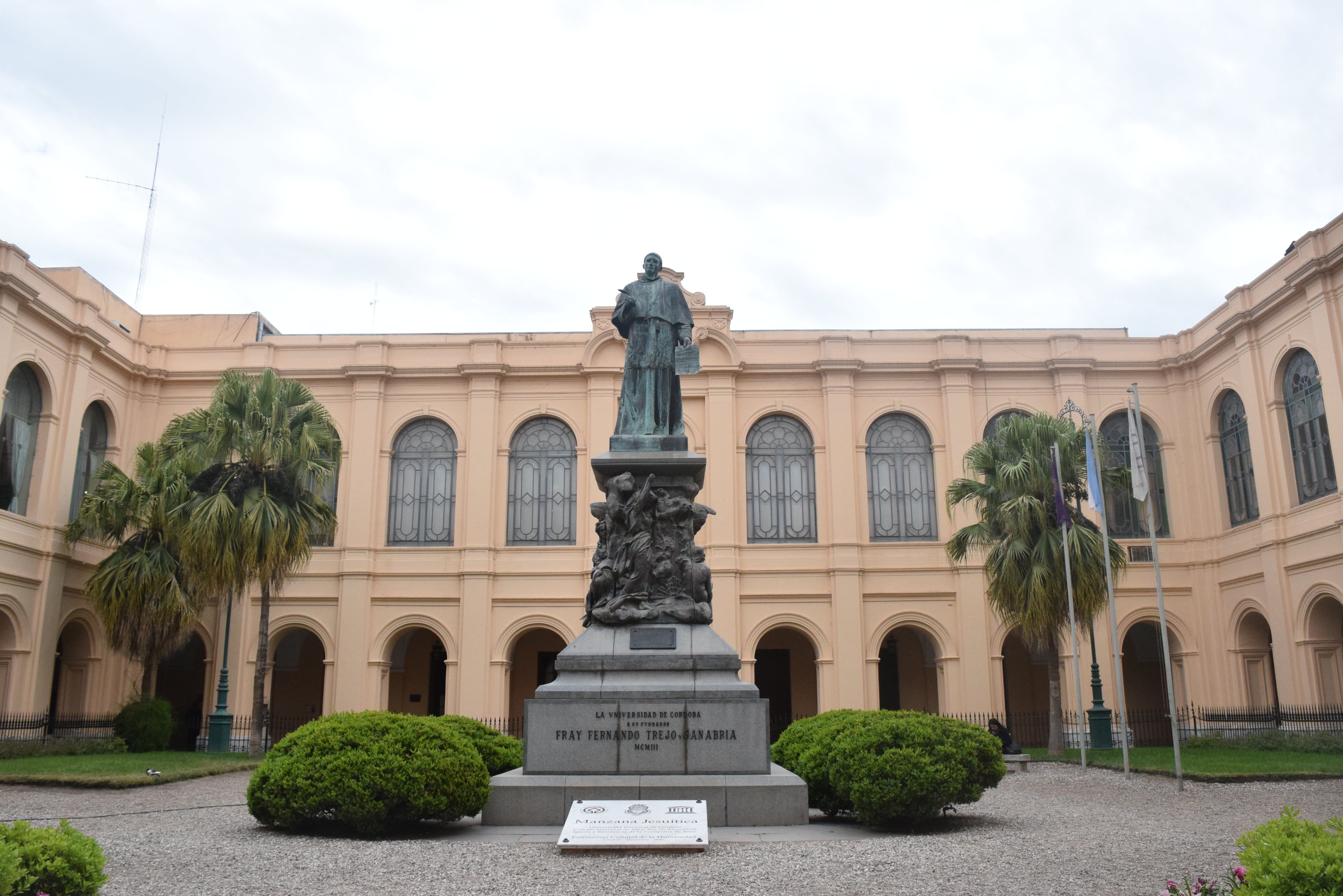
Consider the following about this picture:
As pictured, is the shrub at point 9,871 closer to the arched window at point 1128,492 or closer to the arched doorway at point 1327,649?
the arched doorway at point 1327,649

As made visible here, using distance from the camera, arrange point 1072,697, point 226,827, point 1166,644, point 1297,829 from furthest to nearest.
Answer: point 1072,697 < point 1166,644 < point 226,827 < point 1297,829

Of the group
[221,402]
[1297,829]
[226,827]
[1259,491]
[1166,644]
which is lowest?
[226,827]

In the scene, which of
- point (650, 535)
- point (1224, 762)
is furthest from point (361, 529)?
point (1224, 762)

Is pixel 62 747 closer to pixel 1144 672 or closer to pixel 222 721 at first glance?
pixel 222 721

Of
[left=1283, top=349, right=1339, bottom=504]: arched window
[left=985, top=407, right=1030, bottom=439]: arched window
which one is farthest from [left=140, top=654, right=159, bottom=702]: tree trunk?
[left=1283, top=349, right=1339, bottom=504]: arched window

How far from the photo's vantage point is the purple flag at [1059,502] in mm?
19312

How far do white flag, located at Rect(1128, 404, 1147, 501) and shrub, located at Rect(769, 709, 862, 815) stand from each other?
22.9 feet

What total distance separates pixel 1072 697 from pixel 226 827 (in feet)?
74.4

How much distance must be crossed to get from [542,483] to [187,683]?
12.4 metres

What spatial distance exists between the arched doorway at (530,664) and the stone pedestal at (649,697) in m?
19.4

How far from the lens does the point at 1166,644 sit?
1491 centimetres

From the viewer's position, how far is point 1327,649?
23.5m

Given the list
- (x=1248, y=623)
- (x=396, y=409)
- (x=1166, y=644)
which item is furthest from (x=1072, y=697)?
(x=396, y=409)

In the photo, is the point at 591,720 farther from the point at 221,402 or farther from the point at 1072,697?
the point at 1072,697
